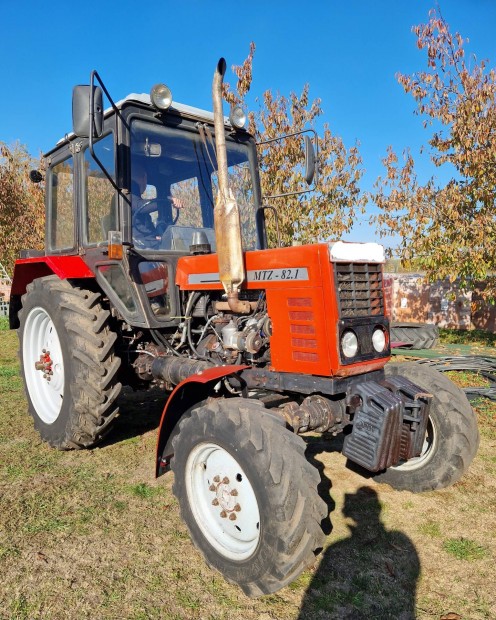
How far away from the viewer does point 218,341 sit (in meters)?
3.33

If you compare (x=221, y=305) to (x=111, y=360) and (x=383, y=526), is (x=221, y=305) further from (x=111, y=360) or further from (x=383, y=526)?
(x=383, y=526)

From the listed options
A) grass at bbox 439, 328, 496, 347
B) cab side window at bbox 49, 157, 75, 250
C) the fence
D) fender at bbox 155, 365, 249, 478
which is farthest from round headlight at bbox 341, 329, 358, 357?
the fence

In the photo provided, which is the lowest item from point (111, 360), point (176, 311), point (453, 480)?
point (453, 480)

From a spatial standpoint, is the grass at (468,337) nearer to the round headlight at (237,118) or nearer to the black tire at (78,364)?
the round headlight at (237,118)

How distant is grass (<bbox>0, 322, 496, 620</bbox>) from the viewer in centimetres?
217

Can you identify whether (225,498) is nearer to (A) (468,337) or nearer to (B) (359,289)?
(B) (359,289)

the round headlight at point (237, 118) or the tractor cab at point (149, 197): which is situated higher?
the round headlight at point (237, 118)

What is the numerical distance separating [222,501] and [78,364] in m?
1.66

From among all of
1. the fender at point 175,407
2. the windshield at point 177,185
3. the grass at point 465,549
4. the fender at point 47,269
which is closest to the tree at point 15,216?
the fender at point 47,269

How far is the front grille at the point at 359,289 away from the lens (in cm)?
271

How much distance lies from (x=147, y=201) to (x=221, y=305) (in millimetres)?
1033

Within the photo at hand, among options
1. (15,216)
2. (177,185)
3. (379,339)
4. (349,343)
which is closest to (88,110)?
Result: (177,185)

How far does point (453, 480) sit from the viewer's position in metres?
3.04

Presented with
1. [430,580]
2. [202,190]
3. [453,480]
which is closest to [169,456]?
[430,580]
